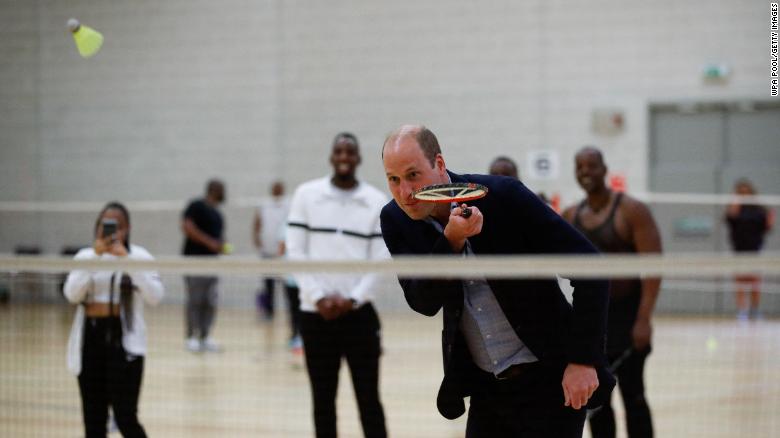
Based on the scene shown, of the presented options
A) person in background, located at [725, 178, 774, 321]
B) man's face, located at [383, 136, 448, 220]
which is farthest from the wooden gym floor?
man's face, located at [383, 136, 448, 220]

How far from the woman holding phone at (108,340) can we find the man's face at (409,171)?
260cm

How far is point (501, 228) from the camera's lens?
8.83 ft

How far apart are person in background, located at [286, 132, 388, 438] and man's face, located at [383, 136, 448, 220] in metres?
2.37

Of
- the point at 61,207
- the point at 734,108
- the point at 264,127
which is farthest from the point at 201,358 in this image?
the point at 734,108

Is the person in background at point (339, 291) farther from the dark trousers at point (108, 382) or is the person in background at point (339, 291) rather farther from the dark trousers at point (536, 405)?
the dark trousers at point (536, 405)

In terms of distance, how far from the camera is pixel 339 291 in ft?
16.8

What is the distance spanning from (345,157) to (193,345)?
5.79 meters

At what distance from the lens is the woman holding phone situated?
483 centimetres

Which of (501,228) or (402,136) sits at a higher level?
(402,136)

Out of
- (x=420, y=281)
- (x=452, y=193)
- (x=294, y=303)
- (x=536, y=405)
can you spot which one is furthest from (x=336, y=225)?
(x=294, y=303)

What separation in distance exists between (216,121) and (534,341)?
13.5 meters

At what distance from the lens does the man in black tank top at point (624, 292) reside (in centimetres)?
504

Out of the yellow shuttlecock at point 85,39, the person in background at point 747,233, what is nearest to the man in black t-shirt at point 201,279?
the yellow shuttlecock at point 85,39

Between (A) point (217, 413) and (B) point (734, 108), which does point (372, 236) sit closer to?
(A) point (217, 413)
